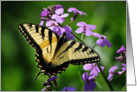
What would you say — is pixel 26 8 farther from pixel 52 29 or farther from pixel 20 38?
pixel 52 29

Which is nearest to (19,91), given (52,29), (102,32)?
(52,29)

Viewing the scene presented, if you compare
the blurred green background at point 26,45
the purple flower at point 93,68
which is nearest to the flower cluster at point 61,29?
the purple flower at point 93,68

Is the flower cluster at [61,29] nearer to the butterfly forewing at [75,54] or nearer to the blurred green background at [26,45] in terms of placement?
the butterfly forewing at [75,54]

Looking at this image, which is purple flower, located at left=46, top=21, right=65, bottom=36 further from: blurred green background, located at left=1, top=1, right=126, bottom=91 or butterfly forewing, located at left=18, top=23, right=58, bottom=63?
blurred green background, located at left=1, top=1, right=126, bottom=91

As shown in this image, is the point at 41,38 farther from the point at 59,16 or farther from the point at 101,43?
the point at 101,43

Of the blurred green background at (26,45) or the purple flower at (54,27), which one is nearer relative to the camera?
the purple flower at (54,27)
